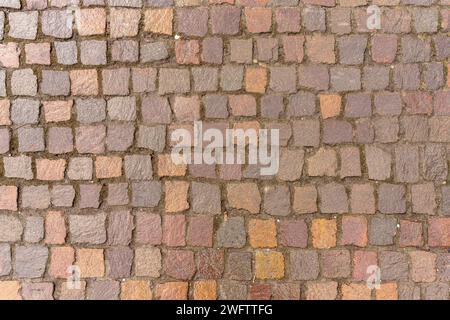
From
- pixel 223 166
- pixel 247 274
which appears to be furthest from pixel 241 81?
pixel 247 274

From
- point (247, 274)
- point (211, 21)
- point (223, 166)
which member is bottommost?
point (247, 274)

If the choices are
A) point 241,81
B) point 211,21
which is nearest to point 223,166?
point 241,81

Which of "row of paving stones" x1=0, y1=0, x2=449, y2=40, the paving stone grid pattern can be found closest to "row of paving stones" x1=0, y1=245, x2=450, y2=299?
the paving stone grid pattern

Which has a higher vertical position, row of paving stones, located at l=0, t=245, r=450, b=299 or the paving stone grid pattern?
the paving stone grid pattern

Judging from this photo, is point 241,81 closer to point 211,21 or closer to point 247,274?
point 211,21

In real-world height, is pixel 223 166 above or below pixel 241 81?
below

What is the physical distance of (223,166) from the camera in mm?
3840

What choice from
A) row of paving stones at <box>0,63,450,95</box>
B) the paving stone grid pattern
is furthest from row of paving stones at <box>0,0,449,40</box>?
row of paving stones at <box>0,63,450,95</box>

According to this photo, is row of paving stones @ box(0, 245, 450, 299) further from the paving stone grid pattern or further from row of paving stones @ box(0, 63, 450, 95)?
row of paving stones @ box(0, 63, 450, 95)

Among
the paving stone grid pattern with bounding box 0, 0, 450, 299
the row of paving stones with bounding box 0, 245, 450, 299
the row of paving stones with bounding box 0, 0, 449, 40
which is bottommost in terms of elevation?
the row of paving stones with bounding box 0, 245, 450, 299

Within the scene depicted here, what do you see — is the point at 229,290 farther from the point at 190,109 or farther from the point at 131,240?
the point at 190,109

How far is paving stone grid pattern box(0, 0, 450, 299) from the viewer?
3805 mm

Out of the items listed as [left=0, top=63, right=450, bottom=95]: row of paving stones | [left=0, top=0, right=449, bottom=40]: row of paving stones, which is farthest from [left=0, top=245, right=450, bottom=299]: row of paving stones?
[left=0, top=0, right=449, bottom=40]: row of paving stones

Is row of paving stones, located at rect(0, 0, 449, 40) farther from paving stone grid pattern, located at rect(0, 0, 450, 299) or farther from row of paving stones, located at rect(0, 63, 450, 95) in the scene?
row of paving stones, located at rect(0, 63, 450, 95)
